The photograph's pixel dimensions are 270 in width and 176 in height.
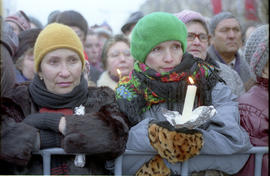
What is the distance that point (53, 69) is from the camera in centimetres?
220

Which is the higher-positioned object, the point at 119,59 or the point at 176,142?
the point at 119,59

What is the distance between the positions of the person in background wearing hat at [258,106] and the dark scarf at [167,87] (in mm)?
251

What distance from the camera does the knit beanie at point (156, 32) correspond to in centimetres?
222

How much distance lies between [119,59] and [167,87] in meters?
1.77

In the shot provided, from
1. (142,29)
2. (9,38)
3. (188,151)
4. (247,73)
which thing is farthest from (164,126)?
(247,73)

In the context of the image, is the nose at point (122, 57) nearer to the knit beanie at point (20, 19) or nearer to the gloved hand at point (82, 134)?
the knit beanie at point (20, 19)

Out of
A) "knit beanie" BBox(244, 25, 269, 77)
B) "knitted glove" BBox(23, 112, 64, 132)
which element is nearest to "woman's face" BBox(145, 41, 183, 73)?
"knit beanie" BBox(244, 25, 269, 77)

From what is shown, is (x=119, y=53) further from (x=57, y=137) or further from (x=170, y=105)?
(x=57, y=137)

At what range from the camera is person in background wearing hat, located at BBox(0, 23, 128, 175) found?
1.80 metres

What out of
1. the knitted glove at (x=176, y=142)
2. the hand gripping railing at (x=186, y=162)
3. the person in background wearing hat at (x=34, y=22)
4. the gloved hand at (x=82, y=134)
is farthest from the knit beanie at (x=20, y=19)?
the knitted glove at (x=176, y=142)

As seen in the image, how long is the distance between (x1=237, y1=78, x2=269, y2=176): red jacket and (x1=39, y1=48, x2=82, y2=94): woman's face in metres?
1.20

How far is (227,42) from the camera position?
4047 mm

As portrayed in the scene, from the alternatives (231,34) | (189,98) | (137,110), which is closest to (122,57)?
(231,34)

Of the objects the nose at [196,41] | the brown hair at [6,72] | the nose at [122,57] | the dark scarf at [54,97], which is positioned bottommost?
the dark scarf at [54,97]
